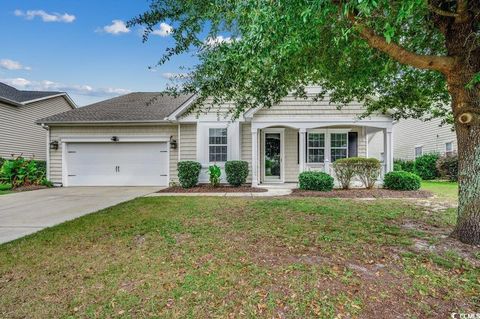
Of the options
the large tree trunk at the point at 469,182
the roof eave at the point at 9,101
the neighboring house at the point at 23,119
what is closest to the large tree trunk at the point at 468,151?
the large tree trunk at the point at 469,182

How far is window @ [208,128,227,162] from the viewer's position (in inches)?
500

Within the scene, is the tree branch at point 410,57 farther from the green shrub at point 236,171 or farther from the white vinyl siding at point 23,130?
the white vinyl siding at point 23,130

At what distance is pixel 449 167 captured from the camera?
1499 cm

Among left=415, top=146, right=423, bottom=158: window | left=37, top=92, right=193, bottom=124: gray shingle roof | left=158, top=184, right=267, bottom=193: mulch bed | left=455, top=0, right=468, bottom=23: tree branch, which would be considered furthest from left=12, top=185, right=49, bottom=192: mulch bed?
left=415, top=146, right=423, bottom=158: window

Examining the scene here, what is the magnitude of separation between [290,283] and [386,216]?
418 cm

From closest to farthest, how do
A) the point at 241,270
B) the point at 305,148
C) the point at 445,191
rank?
the point at 241,270 → the point at 445,191 → the point at 305,148

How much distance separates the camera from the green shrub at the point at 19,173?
1250 cm

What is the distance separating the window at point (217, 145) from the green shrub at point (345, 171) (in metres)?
4.90

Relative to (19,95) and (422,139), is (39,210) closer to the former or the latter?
(19,95)

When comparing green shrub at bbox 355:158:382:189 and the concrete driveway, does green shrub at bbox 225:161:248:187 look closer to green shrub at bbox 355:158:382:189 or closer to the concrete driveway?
the concrete driveway

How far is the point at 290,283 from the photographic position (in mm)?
3115

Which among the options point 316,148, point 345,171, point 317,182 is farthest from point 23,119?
point 345,171

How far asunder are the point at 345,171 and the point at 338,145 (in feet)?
7.79

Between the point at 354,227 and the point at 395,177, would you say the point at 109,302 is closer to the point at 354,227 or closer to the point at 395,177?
the point at 354,227
